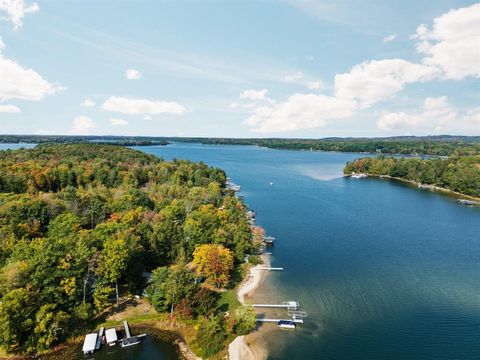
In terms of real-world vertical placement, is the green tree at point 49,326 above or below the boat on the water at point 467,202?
below

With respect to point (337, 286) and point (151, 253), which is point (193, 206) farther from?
point (337, 286)

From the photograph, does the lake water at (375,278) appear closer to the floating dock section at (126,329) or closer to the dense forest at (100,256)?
the dense forest at (100,256)

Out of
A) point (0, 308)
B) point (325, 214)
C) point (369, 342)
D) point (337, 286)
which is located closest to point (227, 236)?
point (337, 286)

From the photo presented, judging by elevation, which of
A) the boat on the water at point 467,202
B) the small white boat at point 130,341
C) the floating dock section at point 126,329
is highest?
the boat on the water at point 467,202

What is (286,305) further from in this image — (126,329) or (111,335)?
(111,335)

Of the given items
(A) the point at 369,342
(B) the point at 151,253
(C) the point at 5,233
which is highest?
(C) the point at 5,233

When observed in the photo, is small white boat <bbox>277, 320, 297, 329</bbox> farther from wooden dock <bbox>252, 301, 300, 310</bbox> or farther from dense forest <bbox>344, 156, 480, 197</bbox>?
dense forest <bbox>344, 156, 480, 197</bbox>

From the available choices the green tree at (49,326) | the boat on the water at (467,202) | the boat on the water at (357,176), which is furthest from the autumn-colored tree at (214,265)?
the boat on the water at (357,176)

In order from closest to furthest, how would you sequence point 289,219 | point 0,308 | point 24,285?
point 0,308 < point 24,285 < point 289,219
